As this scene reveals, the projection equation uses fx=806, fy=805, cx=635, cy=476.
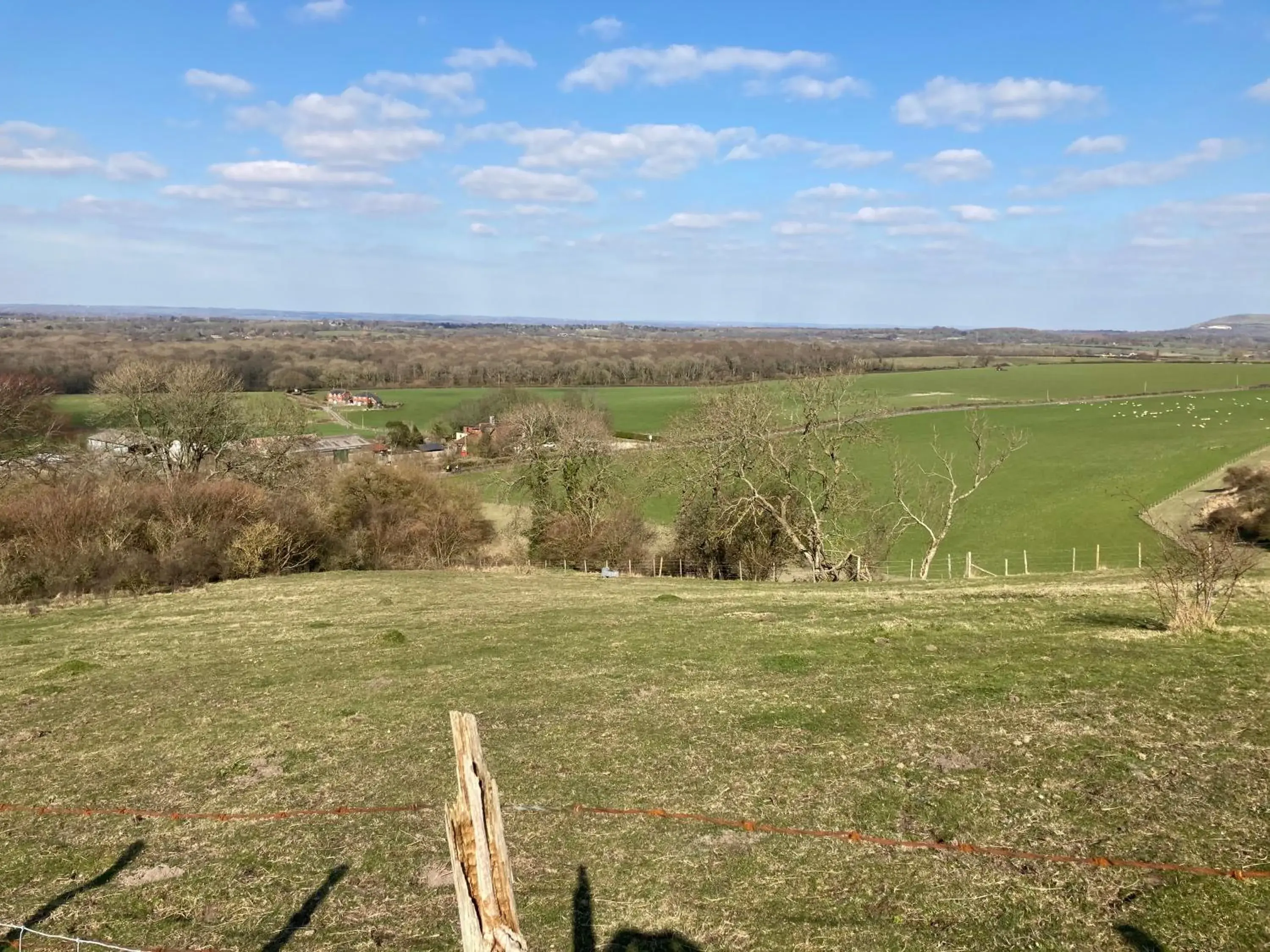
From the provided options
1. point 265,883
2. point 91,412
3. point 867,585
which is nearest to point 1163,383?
point 867,585

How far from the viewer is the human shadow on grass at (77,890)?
22.8 feet

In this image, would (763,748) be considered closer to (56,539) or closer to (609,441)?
(56,539)

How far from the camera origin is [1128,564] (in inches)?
1351

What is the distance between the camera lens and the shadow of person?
586 cm

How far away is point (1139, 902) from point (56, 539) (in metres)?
31.8

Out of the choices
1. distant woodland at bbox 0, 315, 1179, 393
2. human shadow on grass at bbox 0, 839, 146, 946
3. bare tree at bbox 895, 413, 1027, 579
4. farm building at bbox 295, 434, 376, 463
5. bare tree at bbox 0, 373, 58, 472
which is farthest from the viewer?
distant woodland at bbox 0, 315, 1179, 393

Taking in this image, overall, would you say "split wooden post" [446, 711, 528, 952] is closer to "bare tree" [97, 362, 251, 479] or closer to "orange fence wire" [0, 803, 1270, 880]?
"orange fence wire" [0, 803, 1270, 880]

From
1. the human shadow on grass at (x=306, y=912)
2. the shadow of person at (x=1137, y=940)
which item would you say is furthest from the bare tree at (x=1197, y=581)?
the human shadow on grass at (x=306, y=912)

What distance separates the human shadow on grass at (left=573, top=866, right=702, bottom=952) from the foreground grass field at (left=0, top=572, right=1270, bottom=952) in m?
0.09

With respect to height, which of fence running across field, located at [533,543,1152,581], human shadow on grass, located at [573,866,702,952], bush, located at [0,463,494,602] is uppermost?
human shadow on grass, located at [573,866,702,952]

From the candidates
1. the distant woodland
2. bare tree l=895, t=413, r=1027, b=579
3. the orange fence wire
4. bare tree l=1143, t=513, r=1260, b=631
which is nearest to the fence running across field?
bare tree l=895, t=413, r=1027, b=579

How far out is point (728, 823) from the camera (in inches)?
325

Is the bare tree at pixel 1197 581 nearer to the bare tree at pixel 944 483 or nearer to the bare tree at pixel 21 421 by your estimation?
the bare tree at pixel 944 483

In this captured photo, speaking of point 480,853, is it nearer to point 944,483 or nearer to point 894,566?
point 894,566
